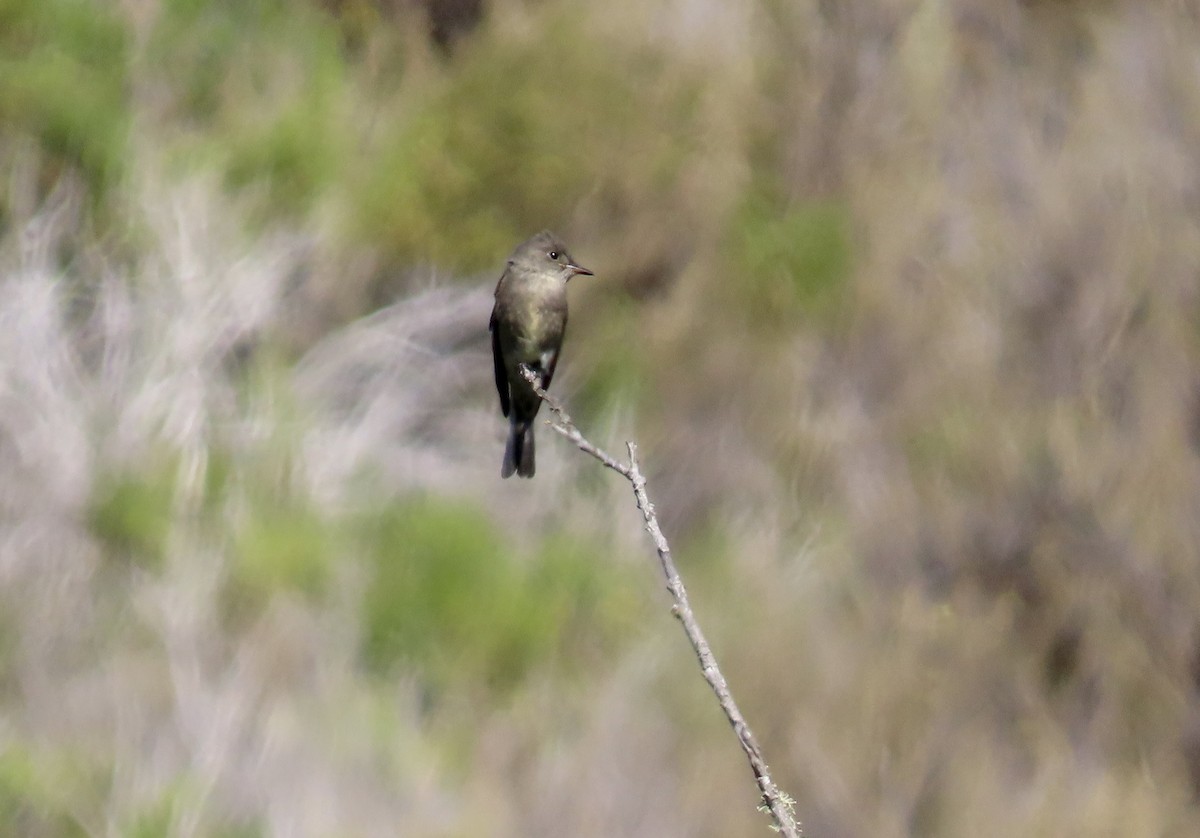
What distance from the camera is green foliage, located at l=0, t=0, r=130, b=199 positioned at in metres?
15.6

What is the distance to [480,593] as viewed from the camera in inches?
607

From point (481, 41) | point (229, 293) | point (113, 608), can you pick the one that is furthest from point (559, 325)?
point (481, 41)

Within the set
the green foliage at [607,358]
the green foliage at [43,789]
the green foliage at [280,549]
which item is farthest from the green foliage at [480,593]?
the green foliage at [43,789]

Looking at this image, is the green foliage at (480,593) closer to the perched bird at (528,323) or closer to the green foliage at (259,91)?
the green foliage at (259,91)

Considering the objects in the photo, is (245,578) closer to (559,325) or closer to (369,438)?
(369,438)

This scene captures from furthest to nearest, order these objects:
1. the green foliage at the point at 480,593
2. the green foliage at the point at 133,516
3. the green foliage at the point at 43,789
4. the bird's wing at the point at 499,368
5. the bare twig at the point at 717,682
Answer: the green foliage at the point at 480,593 < the green foliage at the point at 133,516 < the green foliage at the point at 43,789 < the bird's wing at the point at 499,368 < the bare twig at the point at 717,682

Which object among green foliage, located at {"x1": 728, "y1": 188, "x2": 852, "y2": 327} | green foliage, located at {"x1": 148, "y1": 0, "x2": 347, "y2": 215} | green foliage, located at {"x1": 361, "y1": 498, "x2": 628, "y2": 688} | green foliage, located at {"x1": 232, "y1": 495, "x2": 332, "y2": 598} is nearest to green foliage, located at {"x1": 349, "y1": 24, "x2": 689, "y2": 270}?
green foliage, located at {"x1": 148, "y1": 0, "x2": 347, "y2": 215}

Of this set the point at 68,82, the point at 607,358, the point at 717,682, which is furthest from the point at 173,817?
the point at 717,682

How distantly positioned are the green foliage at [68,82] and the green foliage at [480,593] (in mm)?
3902

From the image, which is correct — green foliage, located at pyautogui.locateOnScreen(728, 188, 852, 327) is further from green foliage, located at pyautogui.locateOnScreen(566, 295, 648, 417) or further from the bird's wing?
the bird's wing

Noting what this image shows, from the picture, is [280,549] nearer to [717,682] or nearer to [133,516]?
[133,516]

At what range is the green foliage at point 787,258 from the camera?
17578mm

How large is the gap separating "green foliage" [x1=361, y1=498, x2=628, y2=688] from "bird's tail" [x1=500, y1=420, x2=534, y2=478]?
32.6 ft

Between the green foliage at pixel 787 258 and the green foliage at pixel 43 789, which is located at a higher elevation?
the green foliage at pixel 787 258
